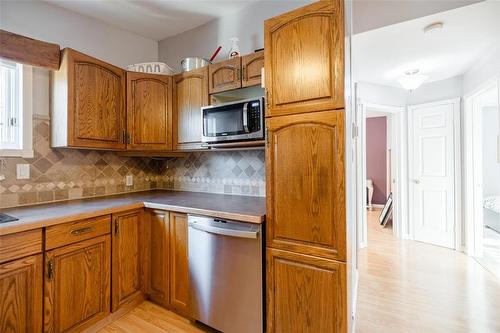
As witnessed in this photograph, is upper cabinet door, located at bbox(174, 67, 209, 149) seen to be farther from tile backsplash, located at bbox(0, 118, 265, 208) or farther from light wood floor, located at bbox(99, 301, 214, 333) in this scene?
light wood floor, located at bbox(99, 301, 214, 333)

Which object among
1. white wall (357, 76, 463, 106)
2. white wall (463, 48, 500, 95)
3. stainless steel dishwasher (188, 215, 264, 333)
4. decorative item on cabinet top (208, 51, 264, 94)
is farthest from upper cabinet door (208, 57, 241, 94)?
white wall (463, 48, 500, 95)

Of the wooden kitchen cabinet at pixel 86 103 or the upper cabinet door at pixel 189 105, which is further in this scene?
the upper cabinet door at pixel 189 105

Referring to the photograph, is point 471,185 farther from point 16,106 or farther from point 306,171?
point 16,106

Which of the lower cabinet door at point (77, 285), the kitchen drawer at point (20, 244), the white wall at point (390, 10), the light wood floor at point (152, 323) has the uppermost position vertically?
the white wall at point (390, 10)

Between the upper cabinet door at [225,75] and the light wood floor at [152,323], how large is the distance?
190 centimetres

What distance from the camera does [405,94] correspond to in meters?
4.00

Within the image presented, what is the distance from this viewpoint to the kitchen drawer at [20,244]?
1.34 metres

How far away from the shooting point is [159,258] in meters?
2.04

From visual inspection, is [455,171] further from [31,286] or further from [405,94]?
[31,286]

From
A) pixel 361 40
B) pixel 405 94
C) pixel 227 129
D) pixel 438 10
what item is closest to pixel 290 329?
pixel 227 129

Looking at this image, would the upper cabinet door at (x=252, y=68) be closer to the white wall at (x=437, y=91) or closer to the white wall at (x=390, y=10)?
the white wall at (x=390, y=10)

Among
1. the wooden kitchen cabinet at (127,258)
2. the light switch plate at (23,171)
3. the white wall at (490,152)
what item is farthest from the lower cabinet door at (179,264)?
the white wall at (490,152)

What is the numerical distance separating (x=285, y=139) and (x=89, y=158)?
1985 millimetres

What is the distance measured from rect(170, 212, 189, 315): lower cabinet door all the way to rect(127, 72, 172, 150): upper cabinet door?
2.86 ft
